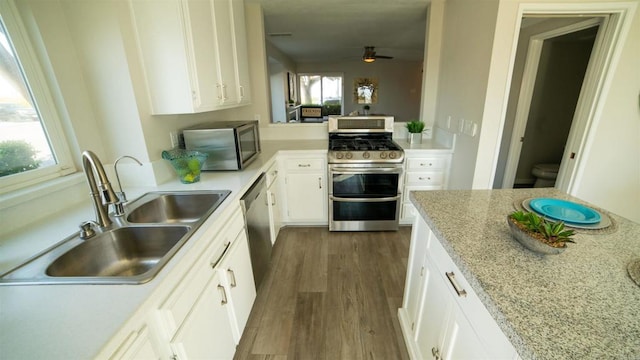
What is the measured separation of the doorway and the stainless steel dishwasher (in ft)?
10.1

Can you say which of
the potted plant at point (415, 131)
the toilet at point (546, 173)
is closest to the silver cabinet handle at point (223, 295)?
the potted plant at point (415, 131)

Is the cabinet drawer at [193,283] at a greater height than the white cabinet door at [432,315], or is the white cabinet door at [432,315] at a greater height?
the cabinet drawer at [193,283]

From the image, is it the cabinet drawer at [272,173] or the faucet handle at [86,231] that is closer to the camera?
the faucet handle at [86,231]

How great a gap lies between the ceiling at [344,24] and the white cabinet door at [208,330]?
8.80 ft

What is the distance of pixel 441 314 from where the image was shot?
1.03 m

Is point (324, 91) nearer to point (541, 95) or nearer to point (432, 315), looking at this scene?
point (541, 95)

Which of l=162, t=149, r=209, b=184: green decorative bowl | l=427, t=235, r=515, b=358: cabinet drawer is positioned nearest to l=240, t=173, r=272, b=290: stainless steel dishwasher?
l=162, t=149, r=209, b=184: green decorative bowl

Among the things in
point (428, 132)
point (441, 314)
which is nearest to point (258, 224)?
point (441, 314)

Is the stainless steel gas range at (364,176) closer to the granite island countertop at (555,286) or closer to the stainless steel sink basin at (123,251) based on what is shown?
the granite island countertop at (555,286)

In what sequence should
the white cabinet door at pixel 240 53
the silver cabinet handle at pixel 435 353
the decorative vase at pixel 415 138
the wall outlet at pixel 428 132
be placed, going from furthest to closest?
the wall outlet at pixel 428 132 < the decorative vase at pixel 415 138 < the white cabinet door at pixel 240 53 < the silver cabinet handle at pixel 435 353

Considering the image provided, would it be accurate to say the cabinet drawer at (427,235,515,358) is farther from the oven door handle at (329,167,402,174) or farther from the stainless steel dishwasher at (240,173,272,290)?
the oven door handle at (329,167,402,174)

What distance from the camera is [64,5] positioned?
1.31 meters

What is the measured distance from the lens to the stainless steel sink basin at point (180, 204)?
1408 millimetres

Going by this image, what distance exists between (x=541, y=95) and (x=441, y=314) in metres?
3.86
